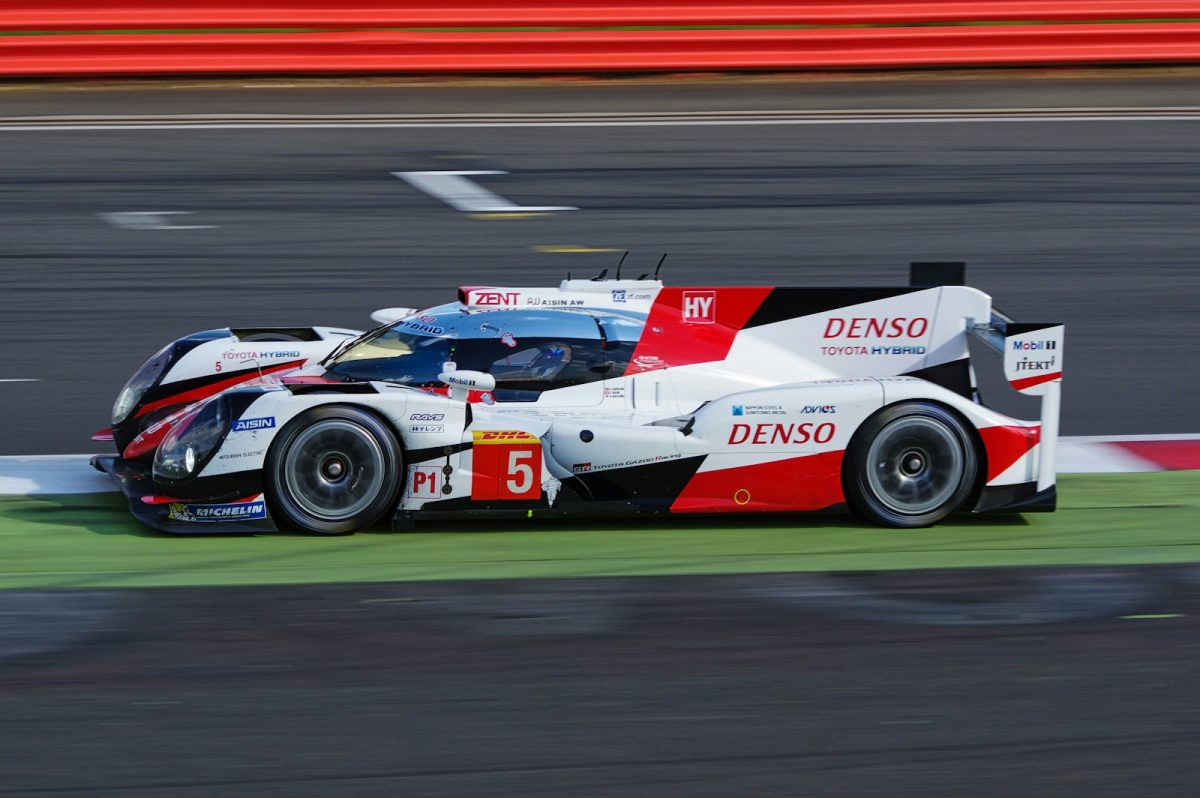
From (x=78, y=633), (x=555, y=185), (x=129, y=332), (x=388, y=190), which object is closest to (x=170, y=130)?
(x=388, y=190)

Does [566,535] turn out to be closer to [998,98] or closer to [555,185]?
[555,185]

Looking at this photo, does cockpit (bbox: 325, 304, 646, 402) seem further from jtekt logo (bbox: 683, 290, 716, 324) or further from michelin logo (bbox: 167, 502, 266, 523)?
michelin logo (bbox: 167, 502, 266, 523)

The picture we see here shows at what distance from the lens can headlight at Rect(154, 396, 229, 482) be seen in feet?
22.6

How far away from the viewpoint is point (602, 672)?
5449 mm

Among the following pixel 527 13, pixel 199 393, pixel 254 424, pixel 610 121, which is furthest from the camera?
pixel 527 13

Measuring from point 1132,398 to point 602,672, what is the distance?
5389 millimetres

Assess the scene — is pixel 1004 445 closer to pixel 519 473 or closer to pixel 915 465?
pixel 915 465

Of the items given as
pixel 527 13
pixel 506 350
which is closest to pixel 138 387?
pixel 506 350

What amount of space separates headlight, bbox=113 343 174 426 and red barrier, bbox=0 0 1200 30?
967cm

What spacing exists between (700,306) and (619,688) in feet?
9.46

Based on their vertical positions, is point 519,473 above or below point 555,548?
above

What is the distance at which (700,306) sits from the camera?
7.81 meters

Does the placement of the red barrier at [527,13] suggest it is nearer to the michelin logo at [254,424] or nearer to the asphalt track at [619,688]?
the michelin logo at [254,424]

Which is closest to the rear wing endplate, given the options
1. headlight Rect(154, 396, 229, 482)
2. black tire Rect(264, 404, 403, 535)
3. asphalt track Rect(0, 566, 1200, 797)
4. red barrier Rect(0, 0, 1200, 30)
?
asphalt track Rect(0, 566, 1200, 797)
